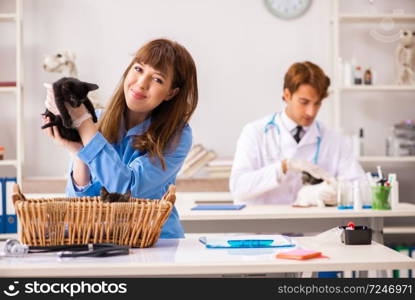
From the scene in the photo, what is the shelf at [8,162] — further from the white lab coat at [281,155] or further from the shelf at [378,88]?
the shelf at [378,88]

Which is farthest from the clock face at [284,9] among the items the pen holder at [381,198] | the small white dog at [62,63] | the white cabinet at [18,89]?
the pen holder at [381,198]

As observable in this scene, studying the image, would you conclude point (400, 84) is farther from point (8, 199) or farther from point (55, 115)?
point (55, 115)

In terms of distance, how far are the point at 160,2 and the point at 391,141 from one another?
1.77 m

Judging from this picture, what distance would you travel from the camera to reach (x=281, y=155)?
352 cm

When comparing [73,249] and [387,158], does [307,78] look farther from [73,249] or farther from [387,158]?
[73,249]

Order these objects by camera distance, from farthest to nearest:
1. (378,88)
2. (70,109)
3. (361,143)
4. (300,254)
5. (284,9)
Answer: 1. (284,9)
2. (361,143)
3. (378,88)
4. (70,109)
5. (300,254)

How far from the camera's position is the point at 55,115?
1.76 metres

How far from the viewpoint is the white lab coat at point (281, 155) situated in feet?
11.3

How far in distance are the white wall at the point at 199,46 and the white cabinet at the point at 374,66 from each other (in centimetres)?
18

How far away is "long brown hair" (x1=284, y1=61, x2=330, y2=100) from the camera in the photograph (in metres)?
3.46

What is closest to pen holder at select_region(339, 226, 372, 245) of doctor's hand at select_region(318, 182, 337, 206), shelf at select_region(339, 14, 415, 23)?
doctor's hand at select_region(318, 182, 337, 206)

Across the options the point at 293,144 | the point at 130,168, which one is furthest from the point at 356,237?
the point at 293,144

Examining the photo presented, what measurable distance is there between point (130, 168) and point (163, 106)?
29cm

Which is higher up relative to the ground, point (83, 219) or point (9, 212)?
point (83, 219)
